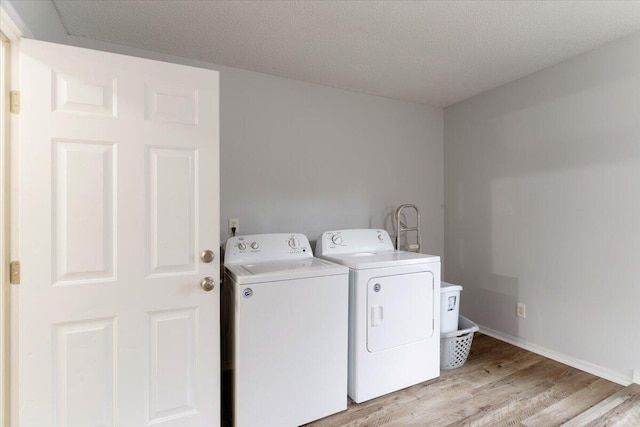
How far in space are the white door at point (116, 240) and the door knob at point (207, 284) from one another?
27mm

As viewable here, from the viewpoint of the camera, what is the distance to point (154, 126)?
1.47 metres

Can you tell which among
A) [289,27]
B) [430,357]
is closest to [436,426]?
[430,357]

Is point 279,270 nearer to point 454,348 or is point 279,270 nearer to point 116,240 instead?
point 116,240

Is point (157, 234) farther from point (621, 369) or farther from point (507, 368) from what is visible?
point (621, 369)

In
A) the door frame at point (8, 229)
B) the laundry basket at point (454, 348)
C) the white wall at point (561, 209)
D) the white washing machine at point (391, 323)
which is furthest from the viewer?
the laundry basket at point (454, 348)

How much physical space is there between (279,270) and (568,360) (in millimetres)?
2421

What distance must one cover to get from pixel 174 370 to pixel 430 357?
170 centimetres

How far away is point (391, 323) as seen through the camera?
206 centimetres

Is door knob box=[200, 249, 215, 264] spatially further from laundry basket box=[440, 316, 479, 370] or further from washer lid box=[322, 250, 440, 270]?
laundry basket box=[440, 316, 479, 370]

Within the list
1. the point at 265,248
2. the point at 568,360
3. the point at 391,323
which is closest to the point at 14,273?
the point at 265,248

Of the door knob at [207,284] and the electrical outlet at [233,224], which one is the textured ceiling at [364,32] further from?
the door knob at [207,284]

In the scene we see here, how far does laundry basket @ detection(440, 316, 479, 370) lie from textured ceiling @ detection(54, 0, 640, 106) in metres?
2.16

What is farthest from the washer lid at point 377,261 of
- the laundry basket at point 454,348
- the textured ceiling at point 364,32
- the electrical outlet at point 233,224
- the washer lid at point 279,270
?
the textured ceiling at point 364,32

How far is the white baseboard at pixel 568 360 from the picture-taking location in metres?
2.13
